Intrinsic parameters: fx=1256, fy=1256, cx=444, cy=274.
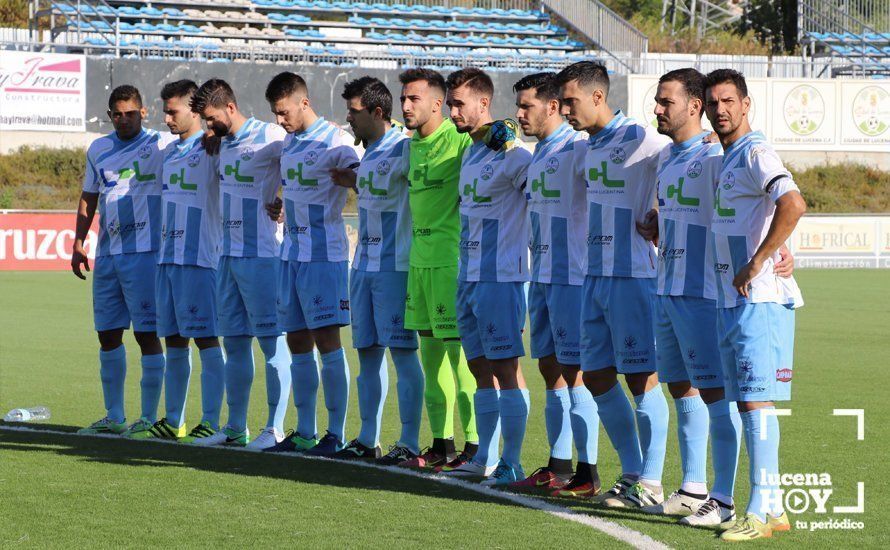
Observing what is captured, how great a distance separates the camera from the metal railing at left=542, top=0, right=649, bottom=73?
36.8 m

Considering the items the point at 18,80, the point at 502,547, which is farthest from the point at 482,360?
the point at 18,80

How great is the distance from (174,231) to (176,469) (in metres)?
1.98

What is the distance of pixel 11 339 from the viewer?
14.8m

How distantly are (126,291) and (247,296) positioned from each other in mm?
1129

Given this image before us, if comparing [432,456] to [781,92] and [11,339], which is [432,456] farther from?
[781,92]

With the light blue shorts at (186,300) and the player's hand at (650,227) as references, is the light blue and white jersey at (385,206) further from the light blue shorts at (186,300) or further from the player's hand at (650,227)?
the player's hand at (650,227)

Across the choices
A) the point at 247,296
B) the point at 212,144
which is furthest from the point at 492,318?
the point at 212,144

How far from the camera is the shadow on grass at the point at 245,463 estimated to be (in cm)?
646

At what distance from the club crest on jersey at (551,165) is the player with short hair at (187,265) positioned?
2.80 metres

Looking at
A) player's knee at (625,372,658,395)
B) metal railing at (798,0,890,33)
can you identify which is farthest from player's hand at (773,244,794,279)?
metal railing at (798,0,890,33)

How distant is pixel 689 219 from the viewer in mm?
5969

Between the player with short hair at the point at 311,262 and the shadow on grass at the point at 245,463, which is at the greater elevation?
the player with short hair at the point at 311,262

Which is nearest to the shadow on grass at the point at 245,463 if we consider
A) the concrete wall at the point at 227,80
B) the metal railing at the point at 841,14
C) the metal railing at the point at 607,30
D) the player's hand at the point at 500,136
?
the player's hand at the point at 500,136

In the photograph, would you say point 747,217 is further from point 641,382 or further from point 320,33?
point 320,33
